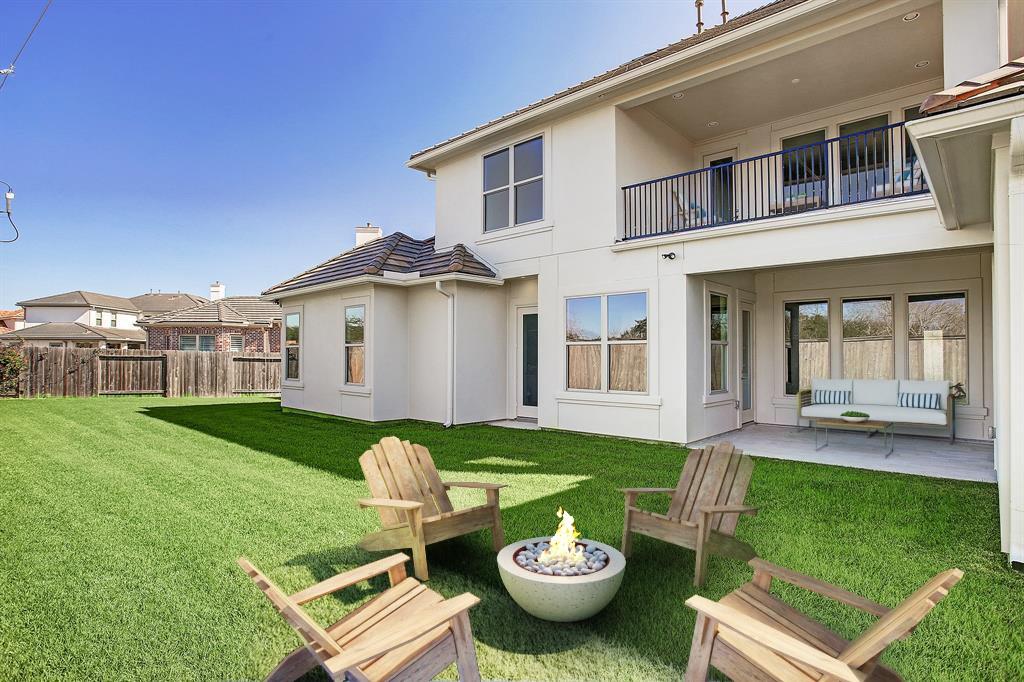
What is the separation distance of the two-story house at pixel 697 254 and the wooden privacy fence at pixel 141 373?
943 cm

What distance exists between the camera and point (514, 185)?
1084 centimetres

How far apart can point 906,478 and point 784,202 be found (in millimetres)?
5554

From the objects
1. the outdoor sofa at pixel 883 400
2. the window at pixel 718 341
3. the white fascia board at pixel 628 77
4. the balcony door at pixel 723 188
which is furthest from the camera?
the balcony door at pixel 723 188

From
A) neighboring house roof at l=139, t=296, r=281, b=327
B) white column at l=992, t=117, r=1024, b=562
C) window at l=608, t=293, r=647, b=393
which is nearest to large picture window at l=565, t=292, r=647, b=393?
window at l=608, t=293, r=647, b=393

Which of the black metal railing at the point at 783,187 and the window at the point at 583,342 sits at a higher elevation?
the black metal railing at the point at 783,187

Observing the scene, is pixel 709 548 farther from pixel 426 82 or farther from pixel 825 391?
pixel 426 82

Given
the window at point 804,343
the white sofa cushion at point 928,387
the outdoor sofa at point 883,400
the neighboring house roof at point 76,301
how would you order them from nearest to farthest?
the outdoor sofa at point 883,400 → the white sofa cushion at point 928,387 → the window at point 804,343 → the neighboring house roof at point 76,301

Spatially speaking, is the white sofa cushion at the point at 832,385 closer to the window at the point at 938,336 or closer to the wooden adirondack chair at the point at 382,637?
the window at the point at 938,336

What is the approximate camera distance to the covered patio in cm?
686

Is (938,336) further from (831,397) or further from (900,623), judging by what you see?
(900,623)

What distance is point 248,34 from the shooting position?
13.2 meters

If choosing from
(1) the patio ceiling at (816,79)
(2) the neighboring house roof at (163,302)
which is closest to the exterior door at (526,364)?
(1) the patio ceiling at (816,79)

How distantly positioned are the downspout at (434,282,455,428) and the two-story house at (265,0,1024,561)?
5 cm

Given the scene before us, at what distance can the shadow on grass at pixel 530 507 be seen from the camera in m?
2.90
